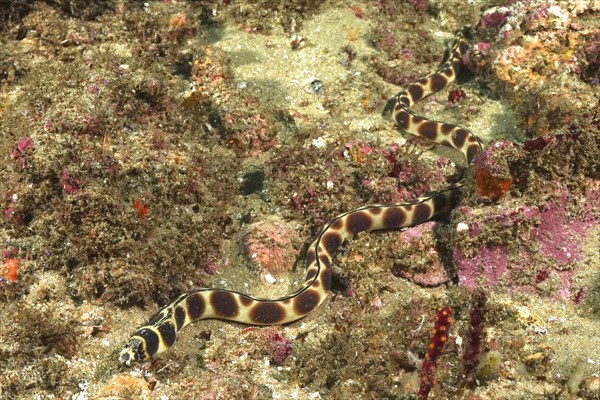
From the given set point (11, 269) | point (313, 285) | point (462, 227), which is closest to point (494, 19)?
point (462, 227)

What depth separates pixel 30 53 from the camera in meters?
7.93

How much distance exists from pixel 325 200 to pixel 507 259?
86.0 inches

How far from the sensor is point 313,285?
593cm

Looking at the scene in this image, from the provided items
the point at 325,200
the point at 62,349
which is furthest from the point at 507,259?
the point at 62,349

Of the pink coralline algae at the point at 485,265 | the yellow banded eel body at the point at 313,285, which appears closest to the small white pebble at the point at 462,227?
the pink coralline algae at the point at 485,265

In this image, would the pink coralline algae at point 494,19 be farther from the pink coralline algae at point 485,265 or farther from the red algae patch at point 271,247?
the red algae patch at point 271,247

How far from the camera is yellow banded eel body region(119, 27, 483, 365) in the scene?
5.21 m

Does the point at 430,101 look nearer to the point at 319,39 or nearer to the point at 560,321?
the point at 319,39

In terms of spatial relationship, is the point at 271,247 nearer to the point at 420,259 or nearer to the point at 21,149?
the point at 420,259

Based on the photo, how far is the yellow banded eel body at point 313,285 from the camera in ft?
17.1

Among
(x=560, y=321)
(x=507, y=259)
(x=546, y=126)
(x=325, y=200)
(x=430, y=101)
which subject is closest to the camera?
(x=560, y=321)

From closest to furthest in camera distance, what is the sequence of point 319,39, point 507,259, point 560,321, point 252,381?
point 252,381 → point 560,321 → point 507,259 → point 319,39

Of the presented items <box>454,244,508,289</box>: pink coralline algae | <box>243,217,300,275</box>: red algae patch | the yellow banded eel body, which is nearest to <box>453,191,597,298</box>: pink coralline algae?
<box>454,244,508,289</box>: pink coralline algae

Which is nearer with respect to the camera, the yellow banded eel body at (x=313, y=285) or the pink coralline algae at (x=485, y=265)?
the yellow banded eel body at (x=313, y=285)
